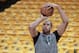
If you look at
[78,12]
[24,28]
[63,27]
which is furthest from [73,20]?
[63,27]

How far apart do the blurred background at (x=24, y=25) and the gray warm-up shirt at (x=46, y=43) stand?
4648 mm

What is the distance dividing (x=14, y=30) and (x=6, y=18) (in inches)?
33.6

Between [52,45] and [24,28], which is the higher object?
[52,45]

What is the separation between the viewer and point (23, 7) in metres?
11.0

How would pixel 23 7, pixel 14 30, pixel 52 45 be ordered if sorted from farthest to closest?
pixel 23 7 < pixel 14 30 < pixel 52 45

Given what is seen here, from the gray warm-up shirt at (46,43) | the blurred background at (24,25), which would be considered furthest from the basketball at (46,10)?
the blurred background at (24,25)

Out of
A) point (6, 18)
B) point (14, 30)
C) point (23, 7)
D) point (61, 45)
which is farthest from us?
point (23, 7)

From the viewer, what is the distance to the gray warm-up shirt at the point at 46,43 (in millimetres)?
3541

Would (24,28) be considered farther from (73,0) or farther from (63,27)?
(63,27)

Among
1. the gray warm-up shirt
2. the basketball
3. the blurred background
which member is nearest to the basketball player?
the gray warm-up shirt

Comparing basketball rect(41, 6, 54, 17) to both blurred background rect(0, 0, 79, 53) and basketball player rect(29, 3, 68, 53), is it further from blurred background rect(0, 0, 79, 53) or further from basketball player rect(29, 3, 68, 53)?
blurred background rect(0, 0, 79, 53)

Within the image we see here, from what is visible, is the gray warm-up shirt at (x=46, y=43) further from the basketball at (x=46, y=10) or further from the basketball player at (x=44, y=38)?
the basketball at (x=46, y=10)

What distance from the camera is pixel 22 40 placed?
352 inches

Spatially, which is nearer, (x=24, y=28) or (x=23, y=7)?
(x=24, y=28)
